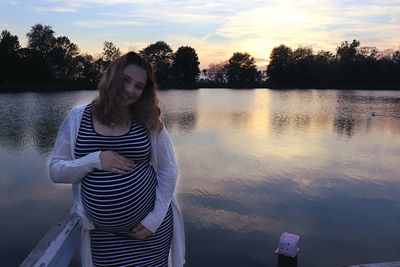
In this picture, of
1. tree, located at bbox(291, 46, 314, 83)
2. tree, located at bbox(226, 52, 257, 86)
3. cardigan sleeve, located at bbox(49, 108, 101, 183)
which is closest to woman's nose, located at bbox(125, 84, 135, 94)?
cardigan sleeve, located at bbox(49, 108, 101, 183)

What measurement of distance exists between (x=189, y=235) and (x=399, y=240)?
303 cm

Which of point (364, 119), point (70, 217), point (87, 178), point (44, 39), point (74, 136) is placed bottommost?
point (364, 119)

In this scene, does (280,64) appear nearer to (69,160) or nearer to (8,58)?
(8,58)

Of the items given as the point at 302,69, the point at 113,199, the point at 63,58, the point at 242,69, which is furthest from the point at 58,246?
the point at 242,69

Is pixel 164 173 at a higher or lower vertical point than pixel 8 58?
lower

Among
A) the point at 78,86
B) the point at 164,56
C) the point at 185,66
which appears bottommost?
the point at 78,86

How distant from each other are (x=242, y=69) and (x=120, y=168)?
88210 millimetres

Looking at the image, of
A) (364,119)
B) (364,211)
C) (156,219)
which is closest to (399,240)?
(364,211)

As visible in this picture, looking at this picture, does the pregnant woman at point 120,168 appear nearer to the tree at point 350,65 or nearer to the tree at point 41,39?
the tree at point 41,39

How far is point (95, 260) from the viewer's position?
1987 mm

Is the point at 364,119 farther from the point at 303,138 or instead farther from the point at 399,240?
the point at 399,240

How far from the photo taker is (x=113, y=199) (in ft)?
6.09

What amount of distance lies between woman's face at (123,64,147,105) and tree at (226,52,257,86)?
285 feet

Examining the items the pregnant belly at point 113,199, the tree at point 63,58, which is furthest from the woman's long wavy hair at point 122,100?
the tree at point 63,58
